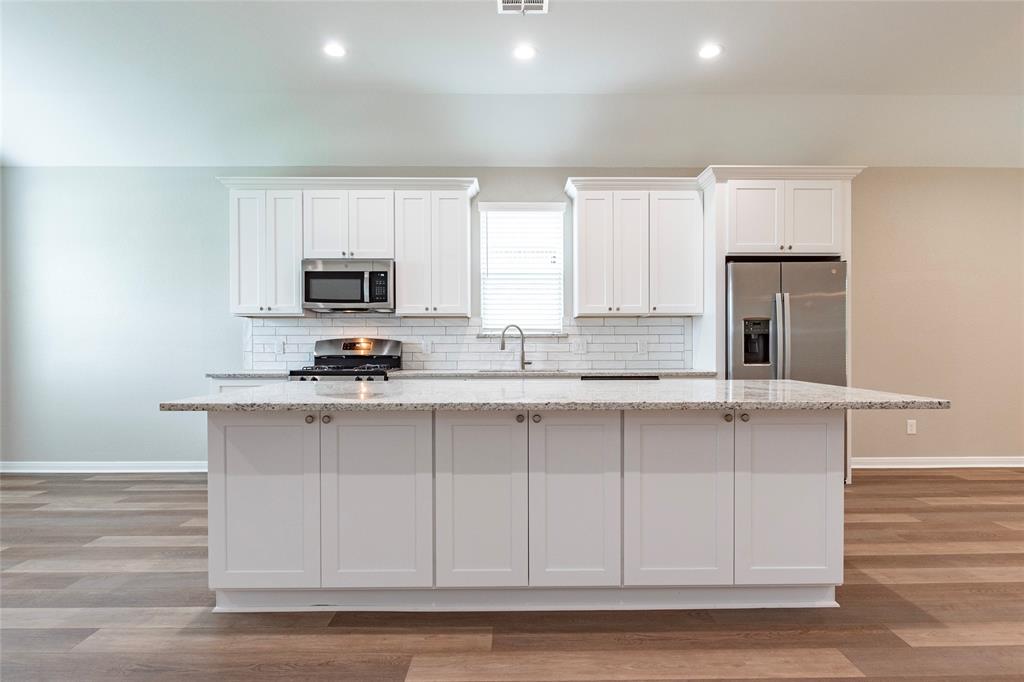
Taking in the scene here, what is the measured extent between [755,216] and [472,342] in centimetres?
253

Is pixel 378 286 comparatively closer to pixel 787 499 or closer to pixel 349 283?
pixel 349 283

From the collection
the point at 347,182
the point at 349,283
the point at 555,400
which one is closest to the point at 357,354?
the point at 349,283

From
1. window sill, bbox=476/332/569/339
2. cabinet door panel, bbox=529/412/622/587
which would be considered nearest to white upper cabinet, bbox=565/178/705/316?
window sill, bbox=476/332/569/339

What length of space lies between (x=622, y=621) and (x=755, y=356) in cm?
273

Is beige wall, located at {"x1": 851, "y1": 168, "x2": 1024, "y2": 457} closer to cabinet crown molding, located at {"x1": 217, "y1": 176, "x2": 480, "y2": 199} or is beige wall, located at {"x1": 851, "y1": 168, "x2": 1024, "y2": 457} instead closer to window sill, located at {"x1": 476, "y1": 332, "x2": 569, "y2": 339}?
window sill, located at {"x1": 476, "y1": 332, "x2": 569, "y2": 339}

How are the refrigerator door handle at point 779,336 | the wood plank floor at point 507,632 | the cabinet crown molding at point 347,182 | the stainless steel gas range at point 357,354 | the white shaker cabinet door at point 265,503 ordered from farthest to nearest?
1. the stainless steel gas range at point 357,354
2. the cabinet crown molding at point 347,182
3. the refrigerator door handle at point 779,336
4. the white shaker cabinet door at point 265,503
5. the wood plank floor at point 507,632

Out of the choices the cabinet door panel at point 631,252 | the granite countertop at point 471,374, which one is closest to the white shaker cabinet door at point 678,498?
the granite countertop at point 471,374

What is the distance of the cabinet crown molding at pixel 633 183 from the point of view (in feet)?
15.3

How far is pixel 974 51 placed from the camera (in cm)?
391

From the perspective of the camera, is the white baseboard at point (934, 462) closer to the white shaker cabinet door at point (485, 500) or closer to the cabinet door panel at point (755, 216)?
the cabinet door panel at point (755, 216)

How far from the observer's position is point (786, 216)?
445cm

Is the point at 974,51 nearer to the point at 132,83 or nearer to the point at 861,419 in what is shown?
the point at 861,419

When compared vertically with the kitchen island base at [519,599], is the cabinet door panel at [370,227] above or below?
above

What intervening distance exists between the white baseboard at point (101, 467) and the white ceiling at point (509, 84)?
2.64m
